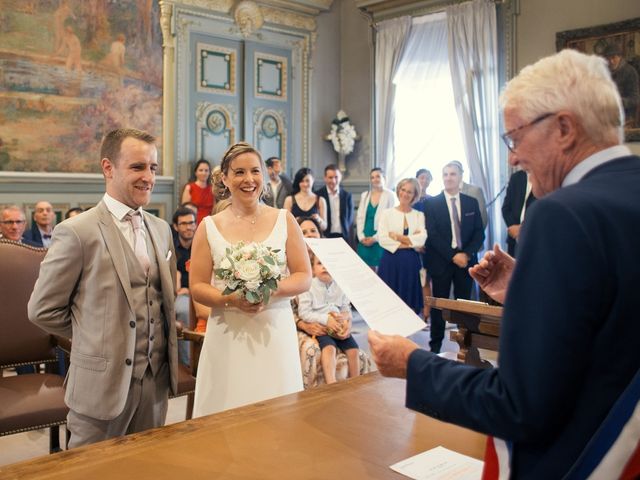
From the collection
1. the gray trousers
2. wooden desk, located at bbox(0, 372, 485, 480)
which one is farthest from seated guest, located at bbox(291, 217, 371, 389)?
wooden desk, located at bbox(0, 372, 485, 480)

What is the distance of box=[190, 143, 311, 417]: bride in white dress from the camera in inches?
123

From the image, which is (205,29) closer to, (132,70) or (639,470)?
(132,70)

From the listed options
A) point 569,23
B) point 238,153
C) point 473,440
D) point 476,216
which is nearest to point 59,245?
point 238,153

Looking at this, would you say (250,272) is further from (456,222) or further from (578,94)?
→ (456,222)

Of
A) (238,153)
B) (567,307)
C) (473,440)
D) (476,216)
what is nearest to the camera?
(567,307)

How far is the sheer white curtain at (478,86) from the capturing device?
8609 mm

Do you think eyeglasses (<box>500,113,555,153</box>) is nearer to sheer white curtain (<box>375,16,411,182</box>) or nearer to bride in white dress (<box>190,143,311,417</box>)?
bride in white dress (<box>190,143,311,417</box>)

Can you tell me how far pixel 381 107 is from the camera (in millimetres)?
9984

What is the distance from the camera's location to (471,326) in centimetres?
274

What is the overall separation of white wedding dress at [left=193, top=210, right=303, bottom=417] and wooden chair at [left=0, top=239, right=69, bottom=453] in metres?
0.73

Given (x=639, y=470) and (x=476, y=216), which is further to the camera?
(x=476, y=216)

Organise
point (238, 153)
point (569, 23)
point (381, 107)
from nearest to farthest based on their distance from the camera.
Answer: point (238, 153), point (569, 23), point (381, 107)

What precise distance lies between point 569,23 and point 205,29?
442 cm

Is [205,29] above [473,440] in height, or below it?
above
